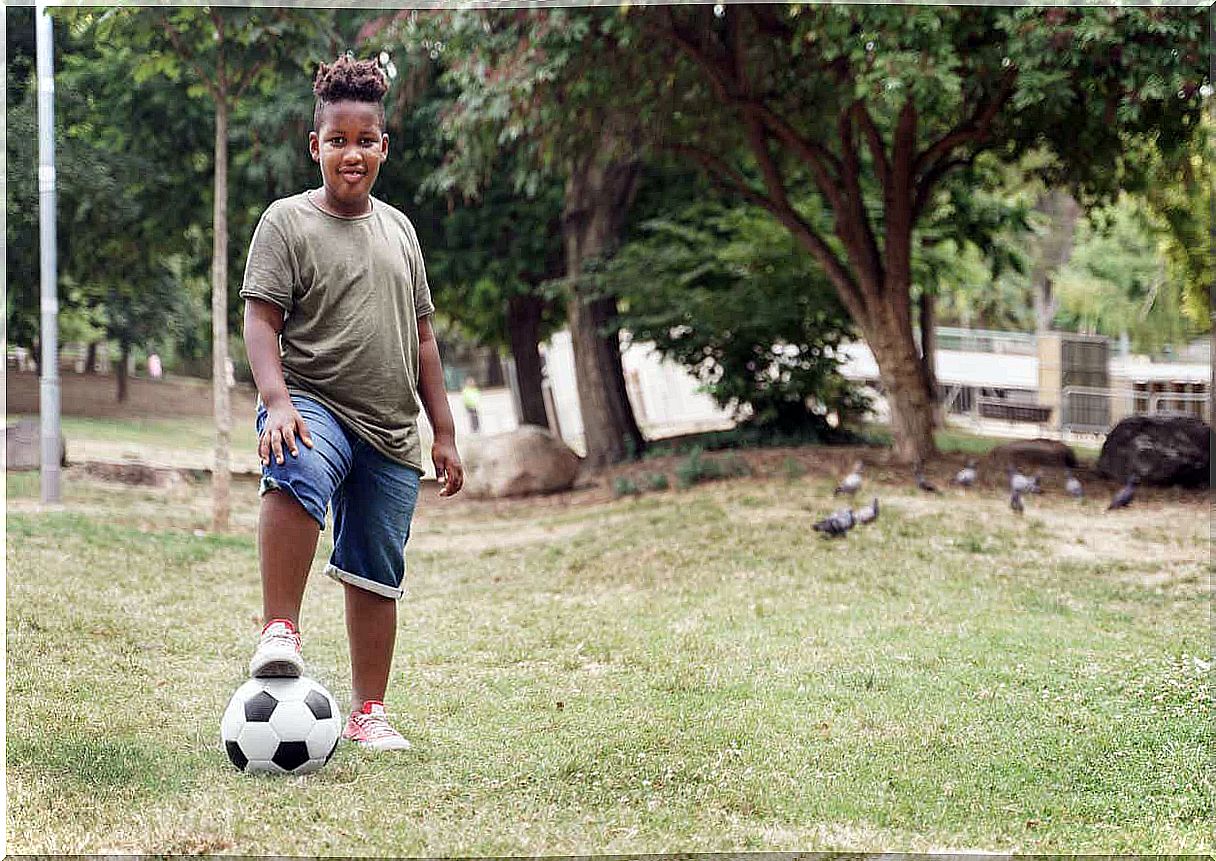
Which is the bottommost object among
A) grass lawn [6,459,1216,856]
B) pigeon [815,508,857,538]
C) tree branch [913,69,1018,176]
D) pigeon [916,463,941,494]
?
grass lawn [6,459,1216,856]

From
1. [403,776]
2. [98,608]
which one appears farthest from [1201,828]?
[98,608]

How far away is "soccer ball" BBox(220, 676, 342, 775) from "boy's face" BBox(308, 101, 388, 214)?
1.42 metres

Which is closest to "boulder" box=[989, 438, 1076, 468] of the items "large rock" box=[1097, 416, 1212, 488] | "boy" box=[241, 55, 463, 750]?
"large rock" box=[1097, 416, 1212, 488]

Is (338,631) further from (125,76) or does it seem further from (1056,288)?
(1056,288)

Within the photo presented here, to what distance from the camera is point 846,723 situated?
4.79 metres

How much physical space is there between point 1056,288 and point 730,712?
34.2m

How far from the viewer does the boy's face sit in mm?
3938

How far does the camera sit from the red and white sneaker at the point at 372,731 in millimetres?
4184

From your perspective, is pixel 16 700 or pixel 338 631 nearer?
pixel 16 700

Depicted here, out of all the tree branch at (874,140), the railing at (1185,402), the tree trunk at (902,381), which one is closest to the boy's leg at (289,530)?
the tree branch at (874,140)

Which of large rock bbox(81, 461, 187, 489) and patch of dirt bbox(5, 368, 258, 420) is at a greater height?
patch of dirt bbox(5, 368, 258, 420)

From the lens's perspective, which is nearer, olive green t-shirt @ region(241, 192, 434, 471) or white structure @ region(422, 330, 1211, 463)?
olive green t-shirt @ region(241, 192, 434, 471)

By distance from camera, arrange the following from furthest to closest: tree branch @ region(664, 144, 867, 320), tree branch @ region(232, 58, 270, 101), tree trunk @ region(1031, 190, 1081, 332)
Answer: tree trunk @ region(1031, 190, 1081, 332)
tree branch @ region(664, 144, 867, 320)
tree branch @ region(232, 58, 270, 101)

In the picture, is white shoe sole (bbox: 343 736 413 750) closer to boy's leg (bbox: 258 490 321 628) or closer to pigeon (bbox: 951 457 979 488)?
boy's leg (bbox: 258 490 321 628)
